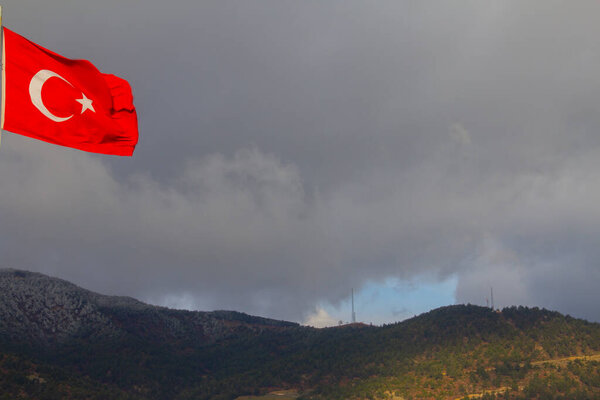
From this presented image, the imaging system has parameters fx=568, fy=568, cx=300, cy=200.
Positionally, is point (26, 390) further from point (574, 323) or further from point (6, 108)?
point (574, 323)

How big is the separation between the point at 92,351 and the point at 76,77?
172668 mm

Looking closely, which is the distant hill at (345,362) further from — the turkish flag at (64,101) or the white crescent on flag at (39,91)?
the white crescent on flag at (39,91)

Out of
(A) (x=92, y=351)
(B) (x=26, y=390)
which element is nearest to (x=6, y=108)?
(B) (x=26, y=390)

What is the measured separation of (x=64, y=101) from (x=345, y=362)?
476ft

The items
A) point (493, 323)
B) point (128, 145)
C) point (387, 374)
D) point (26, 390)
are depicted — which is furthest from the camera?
point (493, 323)

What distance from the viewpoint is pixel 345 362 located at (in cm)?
15838

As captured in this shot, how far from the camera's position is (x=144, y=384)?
164875 mm

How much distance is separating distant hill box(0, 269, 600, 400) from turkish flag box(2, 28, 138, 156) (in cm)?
10059

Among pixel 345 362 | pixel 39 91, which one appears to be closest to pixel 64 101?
pixel 39 91

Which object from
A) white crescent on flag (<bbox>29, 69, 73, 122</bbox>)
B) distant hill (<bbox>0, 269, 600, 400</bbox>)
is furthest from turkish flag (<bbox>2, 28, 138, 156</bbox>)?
distant hill (<bbox>0, 269, 600, 400</bbox>)

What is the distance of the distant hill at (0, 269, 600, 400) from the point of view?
12012cm

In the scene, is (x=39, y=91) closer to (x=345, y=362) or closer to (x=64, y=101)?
(x=64, y=101)

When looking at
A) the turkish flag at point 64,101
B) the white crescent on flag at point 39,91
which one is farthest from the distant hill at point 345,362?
the white crescent on flag at point 39,91

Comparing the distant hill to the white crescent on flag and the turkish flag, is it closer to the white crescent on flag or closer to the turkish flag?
the turkish flag
